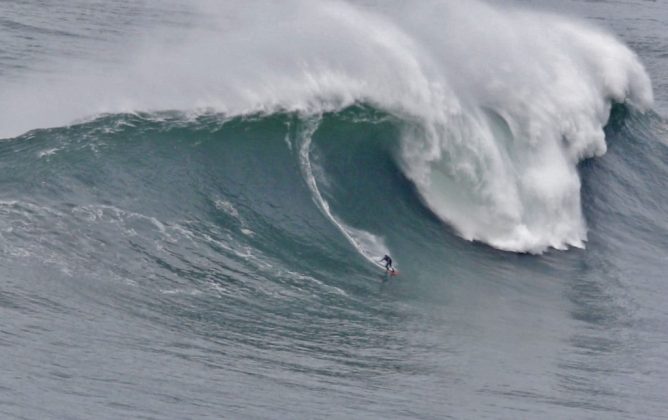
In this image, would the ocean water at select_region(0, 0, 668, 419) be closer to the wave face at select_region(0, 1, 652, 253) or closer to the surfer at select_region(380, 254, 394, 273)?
the wave face at select_region(0, 1, 652, 253)

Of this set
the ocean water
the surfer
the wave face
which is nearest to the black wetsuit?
the surfer

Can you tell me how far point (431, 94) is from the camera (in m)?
25.4

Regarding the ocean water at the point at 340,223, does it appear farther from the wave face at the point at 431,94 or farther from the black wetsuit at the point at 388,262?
the black wetsuit at the point at 388,262

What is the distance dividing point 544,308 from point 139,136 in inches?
352

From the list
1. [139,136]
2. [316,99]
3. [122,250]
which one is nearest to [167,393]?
[122,250]

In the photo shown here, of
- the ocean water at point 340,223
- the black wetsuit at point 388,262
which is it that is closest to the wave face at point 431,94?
the ocean water at point 340,223

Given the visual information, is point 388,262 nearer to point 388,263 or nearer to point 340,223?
point 388,263

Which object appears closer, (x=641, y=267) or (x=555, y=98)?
(x=641, y=267)

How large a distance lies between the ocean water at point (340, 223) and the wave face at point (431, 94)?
70 mm

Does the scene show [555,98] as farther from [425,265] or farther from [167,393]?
[167,393]

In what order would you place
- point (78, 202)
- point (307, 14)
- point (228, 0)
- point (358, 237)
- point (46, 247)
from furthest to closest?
point (228, 0)
point (307, 14)
point (358, 237)
point (78, 202)
point (46, 247)

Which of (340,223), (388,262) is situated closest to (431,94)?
(340,223)

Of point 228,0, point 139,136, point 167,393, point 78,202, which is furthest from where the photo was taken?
point 228,0

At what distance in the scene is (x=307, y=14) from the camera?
28.0 m
